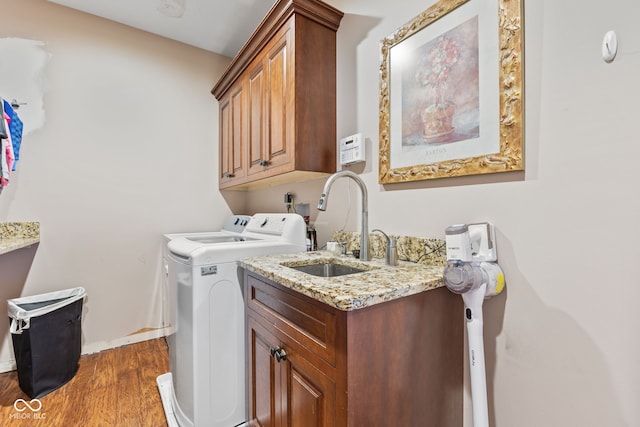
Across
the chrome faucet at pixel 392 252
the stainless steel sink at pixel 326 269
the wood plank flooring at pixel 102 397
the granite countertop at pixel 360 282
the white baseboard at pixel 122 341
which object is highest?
the chrome faucet at pixel 392 252

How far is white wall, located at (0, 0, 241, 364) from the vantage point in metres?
2.02

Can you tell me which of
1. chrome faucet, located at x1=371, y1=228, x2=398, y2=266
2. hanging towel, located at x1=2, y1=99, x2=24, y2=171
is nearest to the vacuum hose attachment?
chrome faucet, located at x1=371, y1=228, x2=398, y2=266

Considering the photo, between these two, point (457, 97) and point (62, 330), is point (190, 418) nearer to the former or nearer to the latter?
point (62, 330)

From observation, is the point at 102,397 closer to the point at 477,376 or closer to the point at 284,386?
the point at 284,386

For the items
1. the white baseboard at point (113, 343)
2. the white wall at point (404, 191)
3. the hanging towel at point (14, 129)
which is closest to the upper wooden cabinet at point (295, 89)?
the white wall at point (404, 191)

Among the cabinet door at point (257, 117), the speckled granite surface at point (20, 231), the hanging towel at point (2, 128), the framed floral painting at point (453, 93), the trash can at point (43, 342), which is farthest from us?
the speckled granite surface at point (20, 231)

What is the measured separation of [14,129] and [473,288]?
104 inches

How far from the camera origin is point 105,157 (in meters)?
2.26

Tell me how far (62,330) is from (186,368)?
114 centimetres

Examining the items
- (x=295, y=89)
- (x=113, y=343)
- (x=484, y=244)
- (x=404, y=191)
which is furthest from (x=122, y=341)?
(x=484, y=244)

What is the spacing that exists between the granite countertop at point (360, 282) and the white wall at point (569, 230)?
0.93 ft

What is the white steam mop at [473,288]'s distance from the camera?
0.86 metres

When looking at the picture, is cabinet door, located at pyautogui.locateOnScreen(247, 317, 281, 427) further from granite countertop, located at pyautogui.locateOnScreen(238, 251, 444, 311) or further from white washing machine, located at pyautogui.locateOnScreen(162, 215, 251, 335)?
white washing machine, located at pyautogui.locateOnScreen(162, 215, 251, 335)

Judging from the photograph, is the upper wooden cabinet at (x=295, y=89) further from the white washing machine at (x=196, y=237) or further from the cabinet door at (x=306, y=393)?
the cabinet door at (x=306, y=393)
